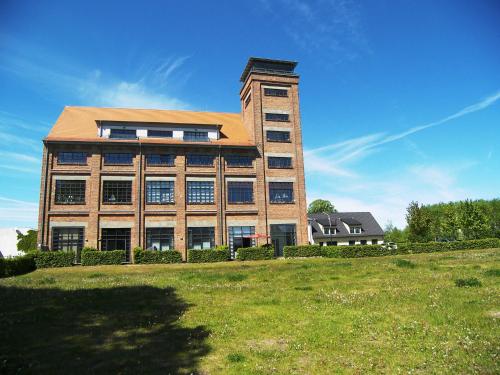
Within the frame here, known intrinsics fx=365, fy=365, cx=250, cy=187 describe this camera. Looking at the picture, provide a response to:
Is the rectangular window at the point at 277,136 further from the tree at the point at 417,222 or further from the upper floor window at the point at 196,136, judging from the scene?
the tree at the point at 417,222

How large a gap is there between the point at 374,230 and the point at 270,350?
233 ft

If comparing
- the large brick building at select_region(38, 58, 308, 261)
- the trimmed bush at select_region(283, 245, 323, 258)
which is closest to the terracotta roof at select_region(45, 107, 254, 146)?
the large brick building at select_region(38, 58, 308, 261)

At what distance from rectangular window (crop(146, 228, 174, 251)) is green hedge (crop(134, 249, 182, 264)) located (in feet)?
14.3

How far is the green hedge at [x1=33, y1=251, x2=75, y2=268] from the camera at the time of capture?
33.6m

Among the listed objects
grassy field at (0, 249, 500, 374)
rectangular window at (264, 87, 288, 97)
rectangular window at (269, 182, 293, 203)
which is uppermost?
rectangular window at (264, 87, 288, 97)

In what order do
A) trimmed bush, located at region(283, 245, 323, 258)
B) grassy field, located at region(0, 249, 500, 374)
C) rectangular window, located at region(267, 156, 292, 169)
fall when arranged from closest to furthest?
grassy field, located at region(0, 249, 500, 374), trimmed bush, located at region(283, 245, 323, 258), rectangular window, located at region(267, 156, 292, 169)

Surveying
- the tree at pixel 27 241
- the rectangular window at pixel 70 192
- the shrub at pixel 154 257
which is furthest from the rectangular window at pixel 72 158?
the tree at pixel 27 241

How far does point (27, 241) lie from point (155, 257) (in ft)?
119

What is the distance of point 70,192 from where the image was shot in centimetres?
4078

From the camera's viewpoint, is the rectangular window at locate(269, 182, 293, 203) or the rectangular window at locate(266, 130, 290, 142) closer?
the rectangular window at locate(269, 182, 293, 203)

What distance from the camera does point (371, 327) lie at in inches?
386

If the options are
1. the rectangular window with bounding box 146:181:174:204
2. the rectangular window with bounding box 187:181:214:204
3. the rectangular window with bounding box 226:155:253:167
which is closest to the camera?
the rectangular window with bounding box 146:181:174:204

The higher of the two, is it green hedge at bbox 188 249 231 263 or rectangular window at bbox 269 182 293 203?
rectangular window at bbox 269 182 293 203

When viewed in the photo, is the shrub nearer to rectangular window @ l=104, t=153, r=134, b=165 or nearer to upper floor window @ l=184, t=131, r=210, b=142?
rectangular window @ l=104, t=153, r=134, b=165
